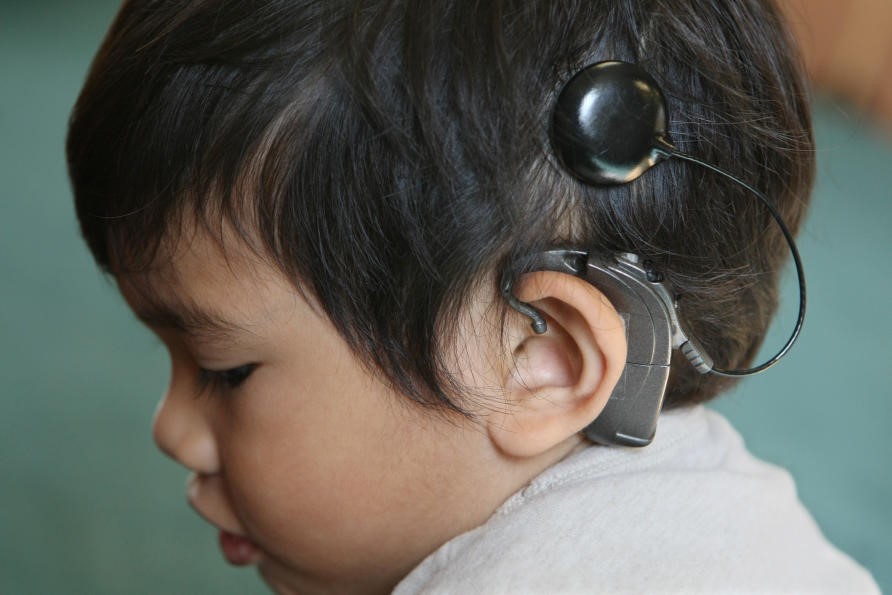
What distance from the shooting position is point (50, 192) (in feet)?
6.83

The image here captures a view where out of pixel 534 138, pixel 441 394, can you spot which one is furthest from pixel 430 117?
pixel 441 394

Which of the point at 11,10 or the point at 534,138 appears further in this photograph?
the point at 11,10

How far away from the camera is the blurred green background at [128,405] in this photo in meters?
1.35

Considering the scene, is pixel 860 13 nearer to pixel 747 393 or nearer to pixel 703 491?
pixel 747 393

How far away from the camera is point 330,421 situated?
80 centimetres

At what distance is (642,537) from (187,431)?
0.39 metres

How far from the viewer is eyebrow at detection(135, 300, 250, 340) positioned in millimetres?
772

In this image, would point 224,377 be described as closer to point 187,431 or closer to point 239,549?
point 187,431

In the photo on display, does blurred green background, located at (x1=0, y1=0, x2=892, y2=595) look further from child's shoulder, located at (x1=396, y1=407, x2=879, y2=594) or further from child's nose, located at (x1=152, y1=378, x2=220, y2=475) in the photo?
child's shoulder, located at (x1=396, y1=407, x2=879, y2=594)

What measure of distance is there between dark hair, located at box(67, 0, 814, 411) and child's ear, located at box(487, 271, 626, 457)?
3 cm

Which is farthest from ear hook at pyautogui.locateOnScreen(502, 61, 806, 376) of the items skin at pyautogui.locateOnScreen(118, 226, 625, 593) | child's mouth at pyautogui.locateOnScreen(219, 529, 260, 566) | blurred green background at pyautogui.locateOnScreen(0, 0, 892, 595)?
blurred green background at pyautogui.locateOnScreen(0, 0, 892, 595)

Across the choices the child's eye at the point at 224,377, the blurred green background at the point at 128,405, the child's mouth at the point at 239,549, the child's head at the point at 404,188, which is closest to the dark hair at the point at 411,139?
the child's head at the point at 404,188

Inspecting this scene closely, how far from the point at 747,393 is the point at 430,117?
1.20 metres

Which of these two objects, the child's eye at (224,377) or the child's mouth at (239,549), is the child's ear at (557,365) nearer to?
the child's eye at (224,377)
